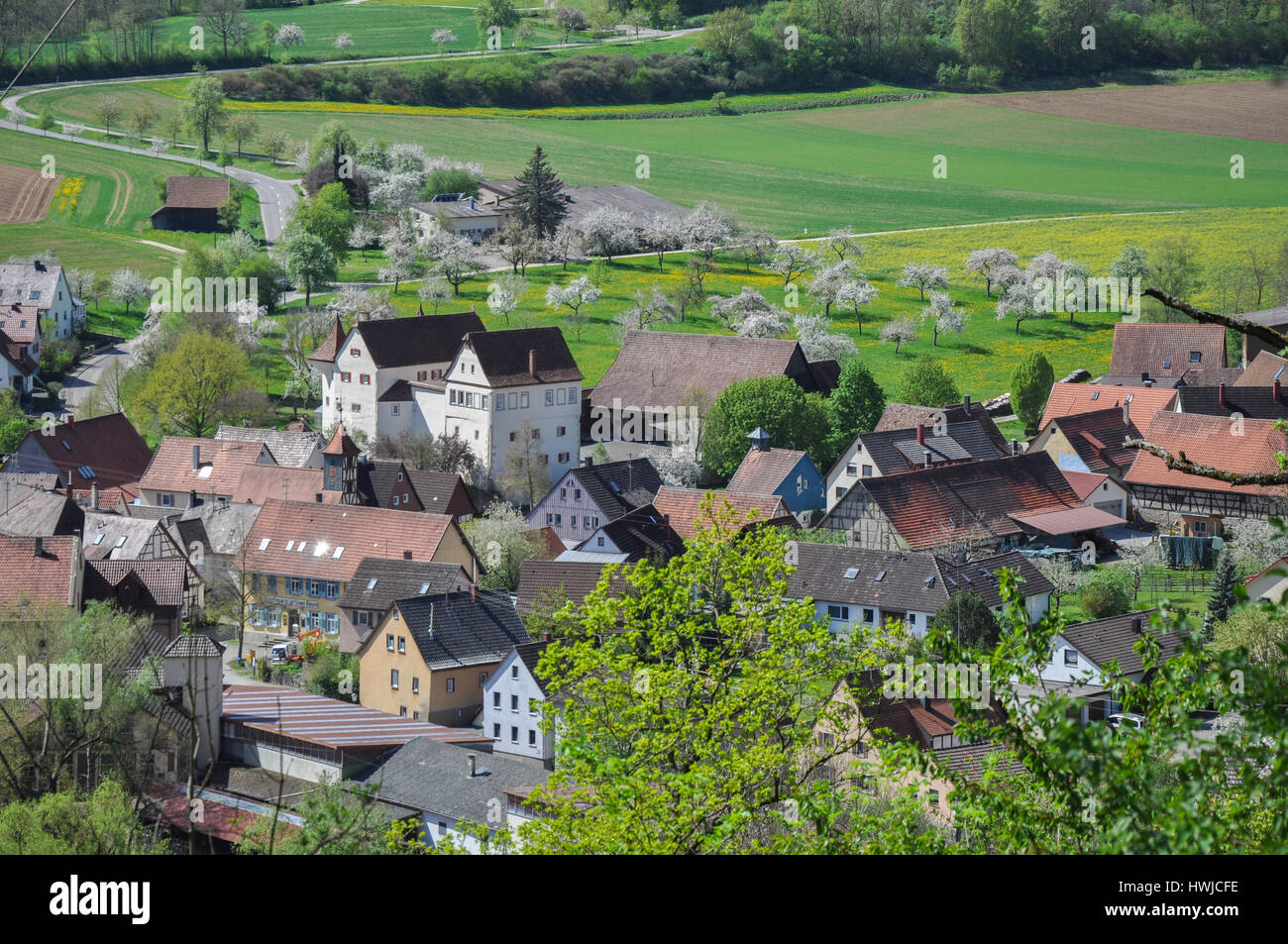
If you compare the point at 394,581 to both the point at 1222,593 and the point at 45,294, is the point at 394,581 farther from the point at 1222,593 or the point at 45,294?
the point at 45,294

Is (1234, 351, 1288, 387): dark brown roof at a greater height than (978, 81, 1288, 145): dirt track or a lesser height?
lesser

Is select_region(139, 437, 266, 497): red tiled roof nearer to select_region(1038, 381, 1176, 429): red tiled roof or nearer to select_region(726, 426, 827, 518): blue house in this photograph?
select_region(726, 426, 827, 518): blue house

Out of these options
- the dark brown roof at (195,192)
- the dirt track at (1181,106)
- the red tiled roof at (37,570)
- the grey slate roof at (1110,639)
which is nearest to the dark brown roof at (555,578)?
the red tiled roof at (37,570)

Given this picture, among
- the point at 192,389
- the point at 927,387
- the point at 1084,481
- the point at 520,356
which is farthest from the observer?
the point at 192,389

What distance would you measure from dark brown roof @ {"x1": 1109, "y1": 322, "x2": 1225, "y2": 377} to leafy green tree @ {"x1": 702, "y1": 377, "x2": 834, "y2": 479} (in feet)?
60.2

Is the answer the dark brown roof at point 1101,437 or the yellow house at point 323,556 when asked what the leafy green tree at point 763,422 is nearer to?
the dark brown roof at point 1101,437

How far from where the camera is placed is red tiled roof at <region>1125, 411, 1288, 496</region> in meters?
58.5

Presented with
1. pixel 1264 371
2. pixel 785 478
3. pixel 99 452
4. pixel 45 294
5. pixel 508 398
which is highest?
pixel 45 294

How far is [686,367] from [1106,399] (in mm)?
17043

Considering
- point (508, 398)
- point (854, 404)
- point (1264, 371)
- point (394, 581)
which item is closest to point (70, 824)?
point (394, 581)

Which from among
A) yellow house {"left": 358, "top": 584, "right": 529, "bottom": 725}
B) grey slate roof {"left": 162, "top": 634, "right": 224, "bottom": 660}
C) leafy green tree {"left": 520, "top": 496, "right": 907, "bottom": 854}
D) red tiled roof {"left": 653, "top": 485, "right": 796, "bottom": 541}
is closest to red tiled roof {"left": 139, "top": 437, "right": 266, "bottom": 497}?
red tiled roof {"left": 653, "top": 485, "right": 796, "bottom": 541}

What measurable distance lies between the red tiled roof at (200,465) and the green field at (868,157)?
5720 centimetres

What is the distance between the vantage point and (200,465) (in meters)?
61.6
